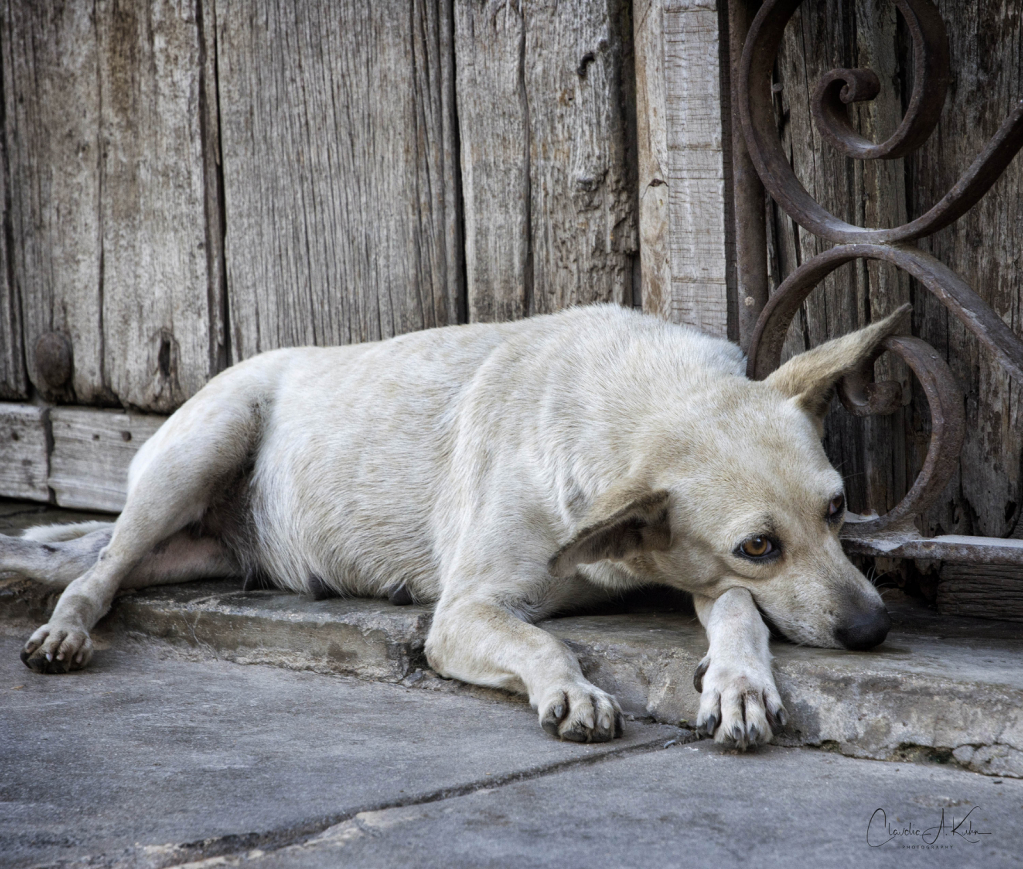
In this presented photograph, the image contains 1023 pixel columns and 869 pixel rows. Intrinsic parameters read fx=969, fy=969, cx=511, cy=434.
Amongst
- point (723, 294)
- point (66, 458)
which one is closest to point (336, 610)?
point (723, 294)

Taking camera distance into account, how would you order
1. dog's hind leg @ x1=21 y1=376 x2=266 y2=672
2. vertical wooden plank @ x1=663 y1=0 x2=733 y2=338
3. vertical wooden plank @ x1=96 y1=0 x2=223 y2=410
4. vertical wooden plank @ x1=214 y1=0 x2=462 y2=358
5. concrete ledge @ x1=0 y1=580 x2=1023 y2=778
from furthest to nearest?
vertical wooden plank @ x1=96 y1=0 x2=223 y2=410
vertical wooden plank @ x1=214 y1=0 x2=462 y2=358
dog's hind leg @ x1=21 y1=376 x2=266 y2=672
vertical wooden plank @ x1=663 y1=0 x2=733 y2=338
concrete ledge @ x1=0 y1=580 x2=1023 y2=778

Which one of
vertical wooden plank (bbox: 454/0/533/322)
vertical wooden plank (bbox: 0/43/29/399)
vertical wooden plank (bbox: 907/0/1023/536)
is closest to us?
vertical wooden plank (bbox: 907/0/1023/536)

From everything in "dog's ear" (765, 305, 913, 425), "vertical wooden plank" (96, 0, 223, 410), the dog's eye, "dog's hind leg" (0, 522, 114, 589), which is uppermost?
"vertical wooden plank" (96, 0, 223, 410)

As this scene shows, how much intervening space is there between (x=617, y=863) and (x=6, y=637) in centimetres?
284

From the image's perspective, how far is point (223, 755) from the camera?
2232 millimetres

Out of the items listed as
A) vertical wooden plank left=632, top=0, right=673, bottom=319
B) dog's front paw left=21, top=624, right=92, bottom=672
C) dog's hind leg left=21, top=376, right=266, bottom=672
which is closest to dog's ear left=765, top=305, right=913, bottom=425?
vertical wooden plank left=632, top=0, right=673, bottom=319

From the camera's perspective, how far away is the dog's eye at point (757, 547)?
2621 millimetres

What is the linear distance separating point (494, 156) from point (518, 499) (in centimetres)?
149

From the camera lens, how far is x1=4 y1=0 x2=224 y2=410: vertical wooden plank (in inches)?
178

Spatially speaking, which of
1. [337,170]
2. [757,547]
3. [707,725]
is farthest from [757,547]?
[337,170]

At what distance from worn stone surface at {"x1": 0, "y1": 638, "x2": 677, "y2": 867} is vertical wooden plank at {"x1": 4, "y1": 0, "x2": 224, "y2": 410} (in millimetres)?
2021

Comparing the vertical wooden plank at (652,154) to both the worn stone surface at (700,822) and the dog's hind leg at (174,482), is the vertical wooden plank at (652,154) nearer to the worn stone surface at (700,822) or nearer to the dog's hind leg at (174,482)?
the dog's hind leg at (174,482)

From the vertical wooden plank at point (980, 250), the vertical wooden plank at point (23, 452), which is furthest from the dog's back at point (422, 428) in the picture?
the vertical wooden plank at point (23, 452)

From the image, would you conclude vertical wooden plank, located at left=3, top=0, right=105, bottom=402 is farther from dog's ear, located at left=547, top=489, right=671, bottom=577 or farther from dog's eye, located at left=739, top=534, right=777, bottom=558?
dog's eye, located at left=739, top=534, right=777, bottom=558
